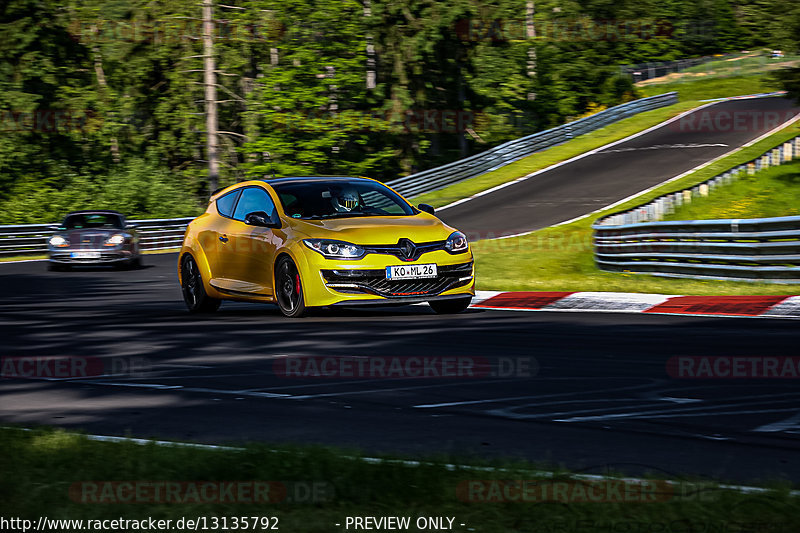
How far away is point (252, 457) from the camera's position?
5.45 meters

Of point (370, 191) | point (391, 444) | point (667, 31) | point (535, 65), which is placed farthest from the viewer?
point (667, 31)

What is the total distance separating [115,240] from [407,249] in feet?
49.6

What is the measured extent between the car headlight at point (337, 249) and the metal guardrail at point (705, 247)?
6.13 metres

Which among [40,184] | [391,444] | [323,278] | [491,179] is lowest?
[40,184]

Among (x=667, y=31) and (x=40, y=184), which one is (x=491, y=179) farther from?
(x=667, y=31)

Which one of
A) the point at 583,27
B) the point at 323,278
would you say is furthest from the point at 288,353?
the point at 583,27

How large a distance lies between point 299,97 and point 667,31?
43861mm

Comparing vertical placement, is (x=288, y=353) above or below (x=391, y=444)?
below

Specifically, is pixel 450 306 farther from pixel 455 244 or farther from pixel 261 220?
pixel 261 220

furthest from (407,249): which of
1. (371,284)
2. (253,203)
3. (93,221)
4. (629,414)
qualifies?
(93,221)

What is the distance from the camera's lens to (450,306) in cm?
1412

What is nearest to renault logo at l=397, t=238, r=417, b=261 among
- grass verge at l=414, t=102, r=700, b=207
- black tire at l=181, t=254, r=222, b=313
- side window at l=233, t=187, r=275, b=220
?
side window at l=233, t=187, r=275, b=220

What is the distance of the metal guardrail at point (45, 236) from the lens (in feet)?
119

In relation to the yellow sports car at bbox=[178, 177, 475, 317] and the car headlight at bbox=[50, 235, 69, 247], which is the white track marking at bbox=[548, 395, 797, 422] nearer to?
the yellow sports car at bbox=[178, 177, 475, 317]
